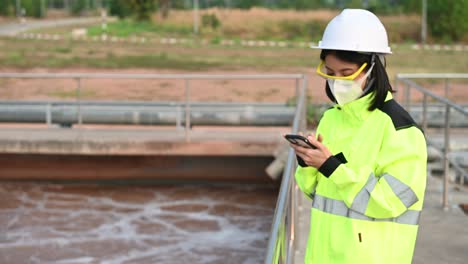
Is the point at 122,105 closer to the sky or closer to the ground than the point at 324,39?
closer to the ground

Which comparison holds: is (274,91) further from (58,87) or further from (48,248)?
(48,248)

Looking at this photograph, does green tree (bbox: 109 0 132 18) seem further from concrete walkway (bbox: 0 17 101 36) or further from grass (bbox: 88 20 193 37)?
concrete walkway (bbox: 0 17 101 36)

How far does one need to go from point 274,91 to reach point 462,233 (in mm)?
18738

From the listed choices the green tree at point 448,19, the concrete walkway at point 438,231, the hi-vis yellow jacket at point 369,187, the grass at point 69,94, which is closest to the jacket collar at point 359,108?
the hi-vis yellow jacket at point 369,187

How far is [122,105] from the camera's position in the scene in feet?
46.0

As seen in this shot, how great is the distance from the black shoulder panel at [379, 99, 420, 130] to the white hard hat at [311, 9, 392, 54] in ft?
0.57

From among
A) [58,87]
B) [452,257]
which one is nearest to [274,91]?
[58,87]

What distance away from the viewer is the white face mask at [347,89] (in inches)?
105

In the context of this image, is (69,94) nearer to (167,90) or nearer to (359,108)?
(167,90)

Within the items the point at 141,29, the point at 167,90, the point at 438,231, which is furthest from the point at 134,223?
the point at 141,29

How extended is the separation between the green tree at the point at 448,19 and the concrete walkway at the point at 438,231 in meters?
44.6

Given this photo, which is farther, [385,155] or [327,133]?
[327,133]

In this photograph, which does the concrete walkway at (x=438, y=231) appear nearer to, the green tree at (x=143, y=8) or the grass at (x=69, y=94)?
the grass at (x=69, y=94)

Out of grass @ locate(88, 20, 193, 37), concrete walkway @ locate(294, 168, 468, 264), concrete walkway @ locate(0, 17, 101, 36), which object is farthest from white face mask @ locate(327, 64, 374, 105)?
concrete walkway @ locate(0, 17, 101, 36)
